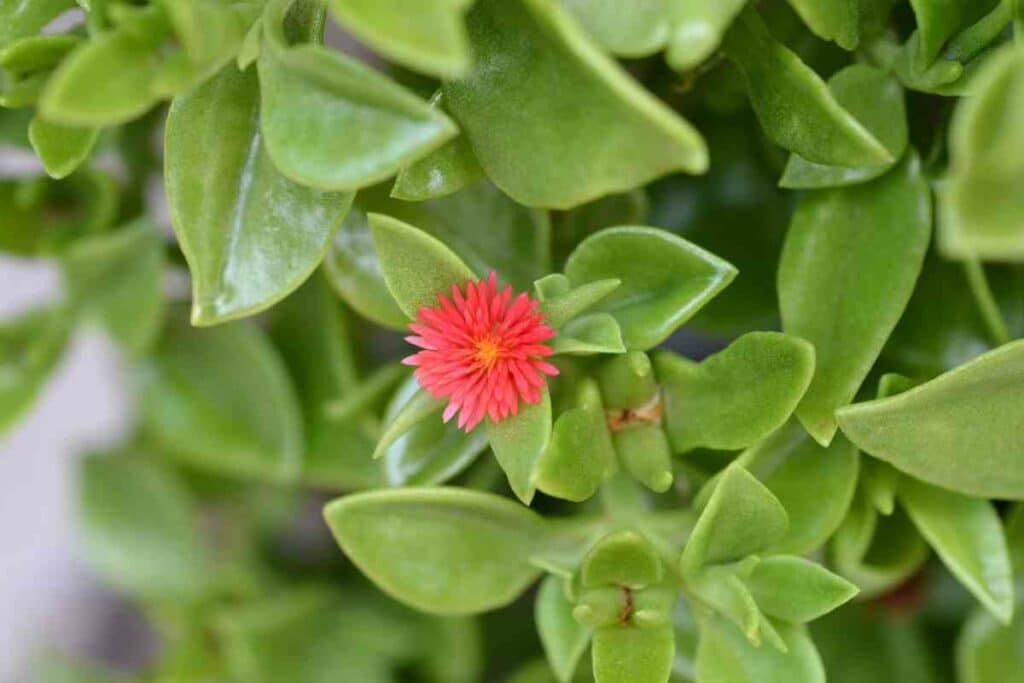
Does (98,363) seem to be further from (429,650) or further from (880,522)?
(880,522)

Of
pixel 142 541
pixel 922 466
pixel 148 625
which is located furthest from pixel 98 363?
pixel 922 466

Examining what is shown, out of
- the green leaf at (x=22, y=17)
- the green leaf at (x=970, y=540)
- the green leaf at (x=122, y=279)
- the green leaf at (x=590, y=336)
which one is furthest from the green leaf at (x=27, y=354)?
the green leaf at (x=970, y=540)

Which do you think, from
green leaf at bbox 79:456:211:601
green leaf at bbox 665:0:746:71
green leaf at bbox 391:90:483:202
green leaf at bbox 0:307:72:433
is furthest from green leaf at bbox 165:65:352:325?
green leaf at bbox 79:456:211:601

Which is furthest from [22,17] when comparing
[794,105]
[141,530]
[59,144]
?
[141,530]

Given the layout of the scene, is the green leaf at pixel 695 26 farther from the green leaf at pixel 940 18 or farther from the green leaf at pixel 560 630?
the green leaf at pixel 560 630

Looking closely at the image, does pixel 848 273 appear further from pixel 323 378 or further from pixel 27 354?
pixel 27 354
